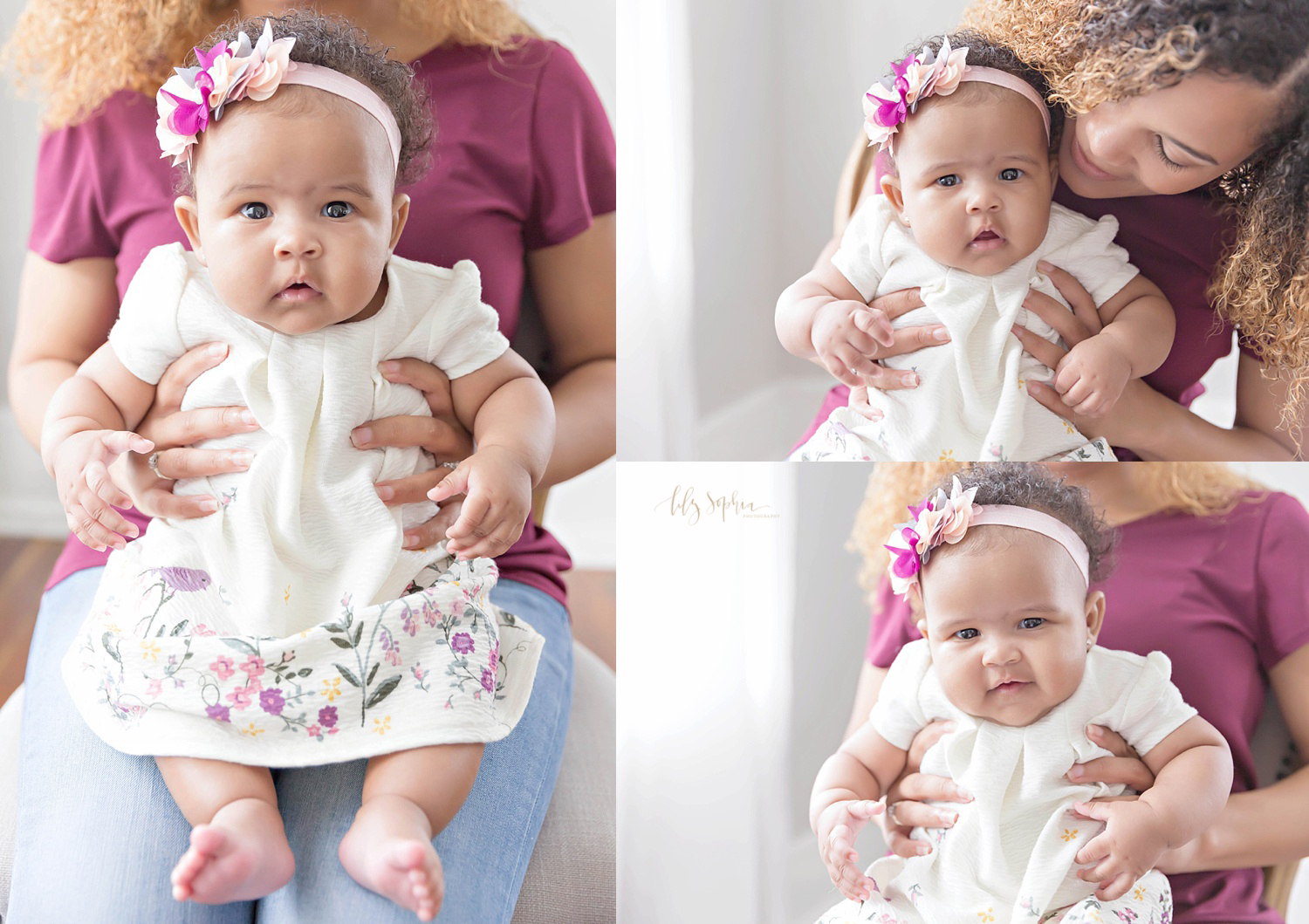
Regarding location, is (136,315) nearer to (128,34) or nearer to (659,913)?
(128,34)

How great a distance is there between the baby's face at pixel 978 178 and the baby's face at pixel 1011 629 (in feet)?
0.88

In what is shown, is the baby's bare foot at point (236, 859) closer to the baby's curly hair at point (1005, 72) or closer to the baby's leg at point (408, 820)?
the baby's leg at point (408, 820)

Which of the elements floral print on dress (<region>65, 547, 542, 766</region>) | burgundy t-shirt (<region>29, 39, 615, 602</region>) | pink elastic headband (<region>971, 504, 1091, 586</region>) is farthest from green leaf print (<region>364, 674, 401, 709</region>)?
Answer: pink elastic headband (<region>971, 504, 1091, 586</region>)

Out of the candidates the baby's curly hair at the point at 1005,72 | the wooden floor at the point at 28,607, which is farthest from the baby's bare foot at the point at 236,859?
the baby's curly hair at the point at 1005,72

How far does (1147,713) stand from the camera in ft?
3.39

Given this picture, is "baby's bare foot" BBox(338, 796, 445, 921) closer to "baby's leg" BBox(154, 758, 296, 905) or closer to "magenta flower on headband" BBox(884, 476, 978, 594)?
"baby's leg" BBox(154, 758, 296, 905)

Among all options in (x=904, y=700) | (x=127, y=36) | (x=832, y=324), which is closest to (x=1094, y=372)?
(x=832, y=324)

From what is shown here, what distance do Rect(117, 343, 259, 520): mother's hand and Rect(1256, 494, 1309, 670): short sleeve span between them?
1006 mm

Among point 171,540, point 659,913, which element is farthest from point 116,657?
point 659,913

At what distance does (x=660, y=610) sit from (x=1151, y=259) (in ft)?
1.97

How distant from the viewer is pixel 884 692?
109 centimetres

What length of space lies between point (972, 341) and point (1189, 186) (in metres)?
0.24

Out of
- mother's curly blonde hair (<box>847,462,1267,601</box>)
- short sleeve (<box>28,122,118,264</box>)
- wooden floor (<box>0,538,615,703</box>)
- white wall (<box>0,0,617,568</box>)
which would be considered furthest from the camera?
wooden floor (<box>0,538,615,703</box>)

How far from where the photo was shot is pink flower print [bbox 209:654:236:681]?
958 millimetres
